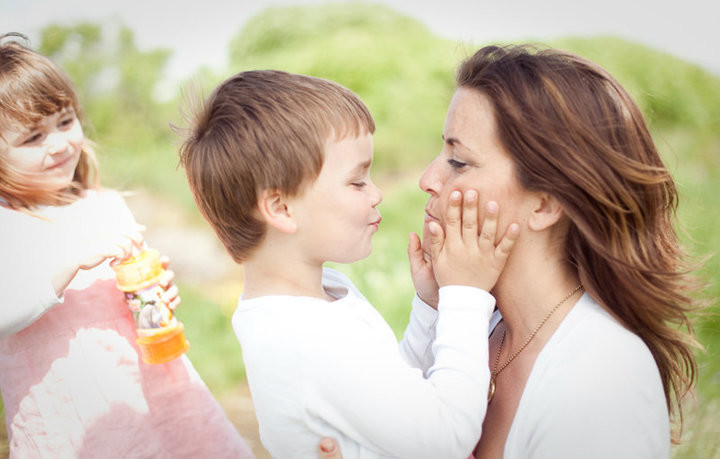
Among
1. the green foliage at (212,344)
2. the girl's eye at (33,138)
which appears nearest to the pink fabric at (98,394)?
the girl's eye at (33,138)

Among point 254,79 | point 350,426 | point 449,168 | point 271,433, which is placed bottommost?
point 271,433

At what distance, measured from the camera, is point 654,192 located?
1.67m

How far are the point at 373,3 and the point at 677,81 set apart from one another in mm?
4484

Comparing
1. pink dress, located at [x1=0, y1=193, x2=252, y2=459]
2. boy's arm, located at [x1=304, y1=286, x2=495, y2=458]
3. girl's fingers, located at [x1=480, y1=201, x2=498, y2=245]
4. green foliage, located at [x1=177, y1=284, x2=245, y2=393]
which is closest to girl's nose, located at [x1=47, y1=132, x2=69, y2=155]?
pink dress, located at [x1=0, y1=193, x2=252, y2=459]

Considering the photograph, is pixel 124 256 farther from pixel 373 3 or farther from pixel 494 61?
pixel 373 3

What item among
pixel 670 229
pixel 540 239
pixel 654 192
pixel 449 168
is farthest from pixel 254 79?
pixel 670 229

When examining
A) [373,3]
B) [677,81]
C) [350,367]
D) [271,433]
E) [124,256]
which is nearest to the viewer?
[350,367]

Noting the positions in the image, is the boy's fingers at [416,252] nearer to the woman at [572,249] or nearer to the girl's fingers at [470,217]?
the woman at [572,249]

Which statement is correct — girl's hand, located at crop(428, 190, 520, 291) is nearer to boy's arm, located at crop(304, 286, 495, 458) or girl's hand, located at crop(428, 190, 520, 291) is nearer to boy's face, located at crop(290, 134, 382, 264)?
boy's arm, located at crop(304, 286, 495, 458)

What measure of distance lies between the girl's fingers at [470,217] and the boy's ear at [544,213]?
15 cm

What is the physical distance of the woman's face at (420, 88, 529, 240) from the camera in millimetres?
1670

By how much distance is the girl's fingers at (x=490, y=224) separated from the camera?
1639 mm

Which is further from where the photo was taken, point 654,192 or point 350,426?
point 654,192

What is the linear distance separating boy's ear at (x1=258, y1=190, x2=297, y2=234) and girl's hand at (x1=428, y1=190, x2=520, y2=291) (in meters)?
0.42
